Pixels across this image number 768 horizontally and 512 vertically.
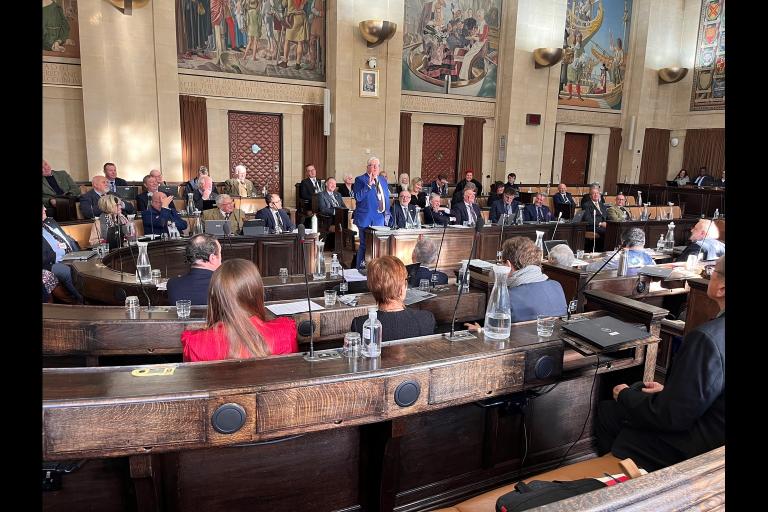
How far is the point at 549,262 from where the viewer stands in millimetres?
5164

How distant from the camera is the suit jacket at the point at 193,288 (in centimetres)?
337

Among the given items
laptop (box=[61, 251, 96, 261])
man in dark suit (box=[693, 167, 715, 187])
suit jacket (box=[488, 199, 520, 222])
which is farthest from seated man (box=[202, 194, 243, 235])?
man in dark suit (box=[693, 167, 715, 187])

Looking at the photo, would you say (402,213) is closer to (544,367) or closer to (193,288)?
(193,288)

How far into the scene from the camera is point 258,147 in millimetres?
12062

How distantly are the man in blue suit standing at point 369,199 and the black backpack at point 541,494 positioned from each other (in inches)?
218

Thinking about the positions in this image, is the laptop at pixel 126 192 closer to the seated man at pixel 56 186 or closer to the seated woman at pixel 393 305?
the seated man at pixel 56 186

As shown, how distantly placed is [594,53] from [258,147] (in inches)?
395

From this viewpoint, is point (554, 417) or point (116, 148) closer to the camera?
point (554, 417)

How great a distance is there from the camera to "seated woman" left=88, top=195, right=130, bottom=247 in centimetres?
584

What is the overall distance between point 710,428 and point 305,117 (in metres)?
11.4

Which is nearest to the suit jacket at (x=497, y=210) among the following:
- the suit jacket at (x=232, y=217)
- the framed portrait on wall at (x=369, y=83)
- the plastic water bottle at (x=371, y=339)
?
the suit jacket at (x=232, y=217)
